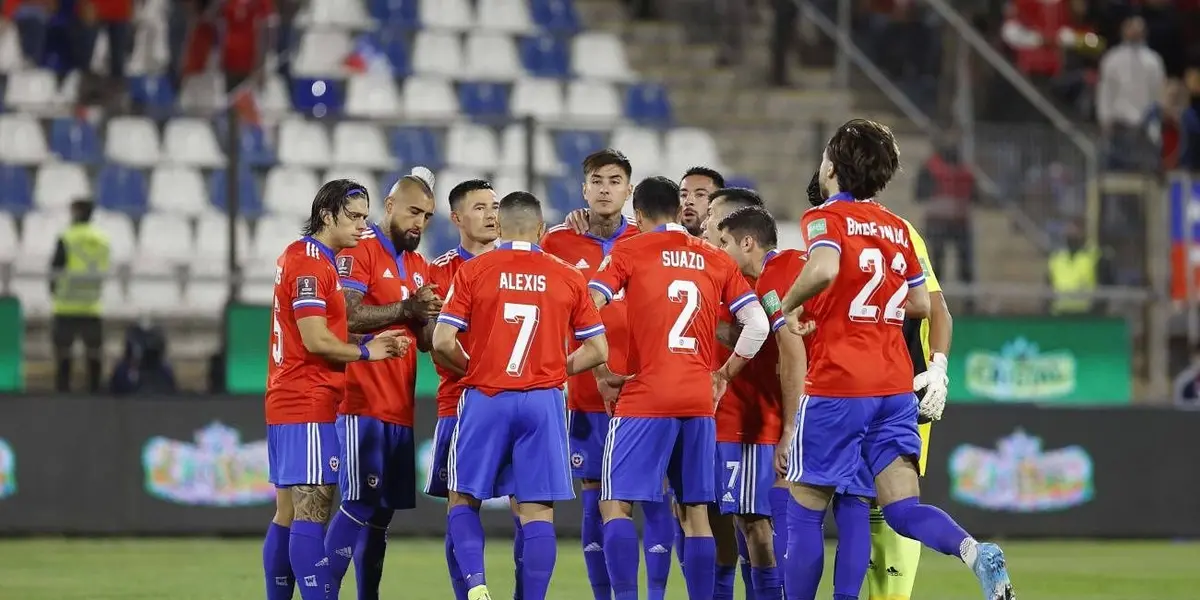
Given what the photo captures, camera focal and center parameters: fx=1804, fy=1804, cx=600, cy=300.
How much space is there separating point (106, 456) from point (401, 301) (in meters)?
6.67

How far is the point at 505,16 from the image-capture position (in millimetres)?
21562

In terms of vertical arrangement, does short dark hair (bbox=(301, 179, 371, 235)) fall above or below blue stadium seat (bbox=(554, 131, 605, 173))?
below

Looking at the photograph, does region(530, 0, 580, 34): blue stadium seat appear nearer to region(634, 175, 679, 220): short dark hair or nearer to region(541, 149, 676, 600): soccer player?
region(541, 149, 676, 600): soccer player

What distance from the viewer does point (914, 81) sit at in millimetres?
20344

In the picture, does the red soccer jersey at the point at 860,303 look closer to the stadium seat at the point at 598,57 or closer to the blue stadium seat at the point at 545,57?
the blue stadium seat at the point at 545,57

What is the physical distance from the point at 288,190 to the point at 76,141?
2034mm

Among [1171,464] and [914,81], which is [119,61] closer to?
[914,81]

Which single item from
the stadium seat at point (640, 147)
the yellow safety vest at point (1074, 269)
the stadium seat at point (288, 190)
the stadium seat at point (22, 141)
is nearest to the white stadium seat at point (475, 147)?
the stadium seat at point (640, 147)

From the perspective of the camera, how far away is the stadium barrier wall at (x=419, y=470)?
15383mm

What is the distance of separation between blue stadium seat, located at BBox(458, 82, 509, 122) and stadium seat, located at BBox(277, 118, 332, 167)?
3484 millimetres

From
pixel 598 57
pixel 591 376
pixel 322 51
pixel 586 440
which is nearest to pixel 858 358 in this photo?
pixel 591 376

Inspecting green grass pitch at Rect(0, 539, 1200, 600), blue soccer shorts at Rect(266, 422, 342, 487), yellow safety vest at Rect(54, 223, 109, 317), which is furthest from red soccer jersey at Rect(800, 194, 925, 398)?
yellow safety vest at Rect(54, 223, 109, 317)

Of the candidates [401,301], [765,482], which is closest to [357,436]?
[401,301]

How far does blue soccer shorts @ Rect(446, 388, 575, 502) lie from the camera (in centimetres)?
893
